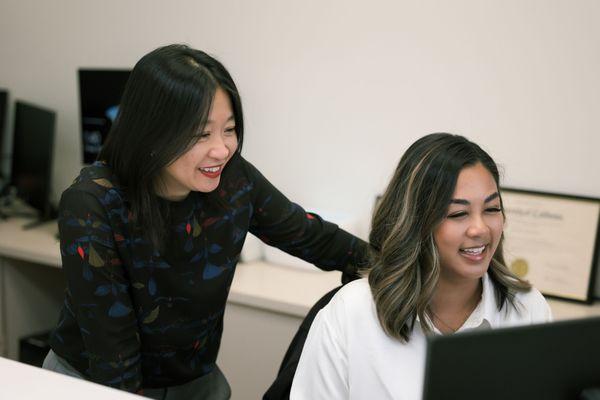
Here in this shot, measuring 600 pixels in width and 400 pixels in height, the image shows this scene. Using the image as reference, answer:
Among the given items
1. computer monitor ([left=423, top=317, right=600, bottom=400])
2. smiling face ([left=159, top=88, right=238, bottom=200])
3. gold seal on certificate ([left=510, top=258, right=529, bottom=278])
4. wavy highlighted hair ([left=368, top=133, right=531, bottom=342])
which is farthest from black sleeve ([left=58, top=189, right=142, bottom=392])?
gold seal on certificate ([left=510, top=258, right=529, bottom=278])

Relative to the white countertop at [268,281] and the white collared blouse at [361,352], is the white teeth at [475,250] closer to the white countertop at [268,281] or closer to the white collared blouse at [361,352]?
the white collared blouse at [361,352]

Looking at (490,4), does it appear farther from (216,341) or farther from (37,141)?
(37,141)

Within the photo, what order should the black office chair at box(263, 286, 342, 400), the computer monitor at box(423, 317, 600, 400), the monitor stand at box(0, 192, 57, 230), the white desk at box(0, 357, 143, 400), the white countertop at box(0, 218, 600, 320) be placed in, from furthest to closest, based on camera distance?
the monitor stand at box(0, 192, 57, 230) → the white countertop at box(0, 218, 600, 320) → the black office chair at box(263, 286, 342, 400) → the white desk at box(0, 357, 143, 400) → the computer monitor at box(423, 317, 600, 400)

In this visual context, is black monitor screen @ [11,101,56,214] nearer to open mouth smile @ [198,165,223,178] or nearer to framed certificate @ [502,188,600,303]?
open mouth smile @ [198,165,223,178]

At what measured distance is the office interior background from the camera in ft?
7.30

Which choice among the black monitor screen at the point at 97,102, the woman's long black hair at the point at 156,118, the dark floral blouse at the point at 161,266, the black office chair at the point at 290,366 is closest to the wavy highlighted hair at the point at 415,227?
the black office chair at the point at 290,366

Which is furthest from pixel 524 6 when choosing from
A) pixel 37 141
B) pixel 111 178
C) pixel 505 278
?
pixel 37 141

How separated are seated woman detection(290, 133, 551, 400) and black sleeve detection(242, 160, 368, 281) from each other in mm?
262

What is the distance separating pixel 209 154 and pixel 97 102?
1.73 meters

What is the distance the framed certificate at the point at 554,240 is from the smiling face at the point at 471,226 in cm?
99

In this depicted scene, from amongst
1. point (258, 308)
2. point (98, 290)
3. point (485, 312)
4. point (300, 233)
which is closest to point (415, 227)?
point (485, 312)

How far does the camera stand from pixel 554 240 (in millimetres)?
2262

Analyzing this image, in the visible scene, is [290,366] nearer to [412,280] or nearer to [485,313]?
[412,280]

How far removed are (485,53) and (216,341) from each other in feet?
4.50
